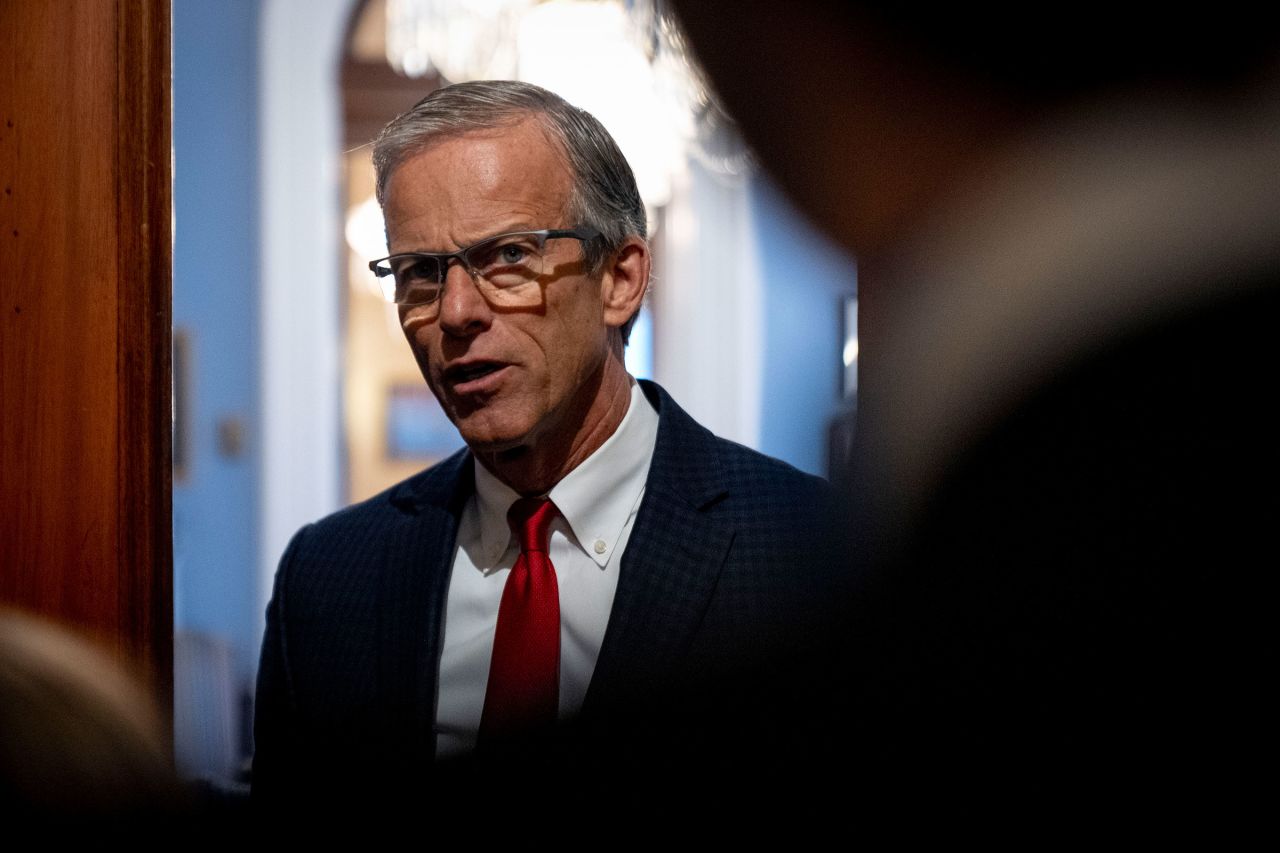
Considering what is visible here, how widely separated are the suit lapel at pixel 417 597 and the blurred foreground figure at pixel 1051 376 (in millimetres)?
374

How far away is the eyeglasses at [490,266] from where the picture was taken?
73 centimetres

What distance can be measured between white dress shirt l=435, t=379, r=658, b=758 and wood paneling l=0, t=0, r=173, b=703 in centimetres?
23

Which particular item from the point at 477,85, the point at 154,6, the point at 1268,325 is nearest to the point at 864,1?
the point at 1268,325

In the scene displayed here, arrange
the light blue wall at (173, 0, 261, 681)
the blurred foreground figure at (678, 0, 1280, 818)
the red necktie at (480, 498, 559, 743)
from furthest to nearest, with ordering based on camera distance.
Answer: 1. the light blue wall at (173, 0, 261, 681)
2. the red necktie at (480, 498, 559, 743)
3. the blurred foreground figure at (678, 0, 1280, 818)

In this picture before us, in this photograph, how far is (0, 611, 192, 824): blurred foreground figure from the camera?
51 cm

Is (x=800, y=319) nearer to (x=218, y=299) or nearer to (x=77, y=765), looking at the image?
(x=77, y=765)

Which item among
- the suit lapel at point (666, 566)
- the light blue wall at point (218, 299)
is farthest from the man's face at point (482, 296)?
the light blue wall at point (218, 299)

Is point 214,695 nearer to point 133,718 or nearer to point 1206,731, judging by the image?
point 133,718

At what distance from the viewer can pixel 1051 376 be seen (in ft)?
1.60

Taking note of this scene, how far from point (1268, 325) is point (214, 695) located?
Answer: 2.33 metres

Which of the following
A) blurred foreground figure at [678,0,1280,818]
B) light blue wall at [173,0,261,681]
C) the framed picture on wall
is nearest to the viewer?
blurred foreground figure at [678,0,1280,818]

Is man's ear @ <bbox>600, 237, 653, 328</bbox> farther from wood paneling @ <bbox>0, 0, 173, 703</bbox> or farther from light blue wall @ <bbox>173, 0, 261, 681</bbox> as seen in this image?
light blue wall @ <bbox>173, 0, 261, 681</bbox>

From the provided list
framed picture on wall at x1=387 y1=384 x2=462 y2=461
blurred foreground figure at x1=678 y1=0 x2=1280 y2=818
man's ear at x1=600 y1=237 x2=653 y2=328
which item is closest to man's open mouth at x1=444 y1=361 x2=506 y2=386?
man's ear at x1=600 y1=237 x2=653 y2=328

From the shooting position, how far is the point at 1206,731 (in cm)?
47
